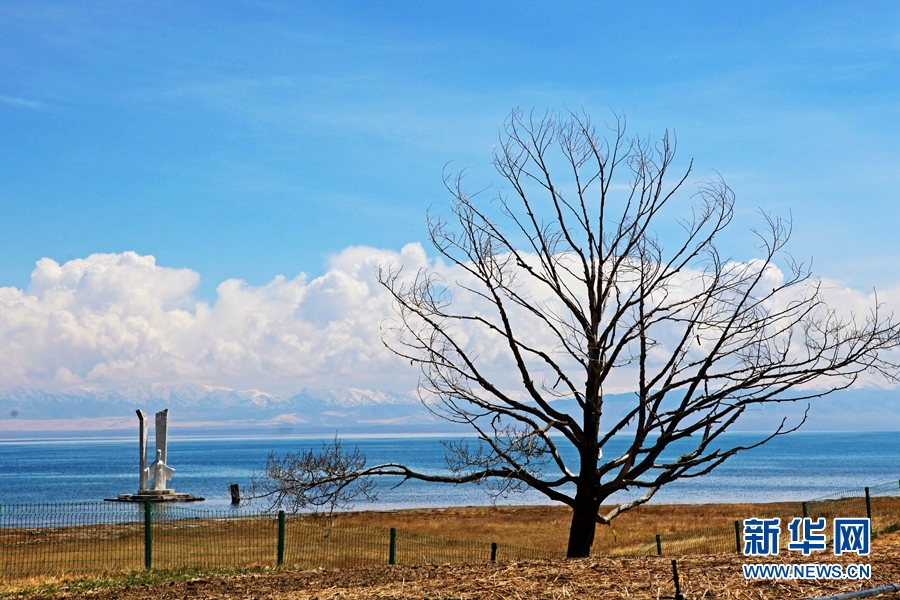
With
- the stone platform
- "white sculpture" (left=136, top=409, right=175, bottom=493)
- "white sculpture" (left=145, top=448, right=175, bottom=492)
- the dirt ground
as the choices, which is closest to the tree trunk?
the dirt ground

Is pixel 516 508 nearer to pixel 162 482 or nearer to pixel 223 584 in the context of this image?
pixel 162 482

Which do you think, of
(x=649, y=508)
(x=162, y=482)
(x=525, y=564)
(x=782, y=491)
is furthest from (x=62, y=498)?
(x=525, y=564)

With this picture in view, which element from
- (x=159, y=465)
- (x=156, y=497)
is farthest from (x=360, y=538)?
(x=159, y=465)

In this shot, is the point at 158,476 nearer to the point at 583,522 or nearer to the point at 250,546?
the point at 250,546

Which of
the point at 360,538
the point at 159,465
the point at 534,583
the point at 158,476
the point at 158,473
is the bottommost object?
the point at 360,538

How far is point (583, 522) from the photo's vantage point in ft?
45.3

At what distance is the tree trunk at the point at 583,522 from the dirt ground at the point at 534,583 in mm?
2695

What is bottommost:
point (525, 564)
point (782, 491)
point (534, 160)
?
point (782, 491)

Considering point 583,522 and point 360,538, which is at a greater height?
point 583,522

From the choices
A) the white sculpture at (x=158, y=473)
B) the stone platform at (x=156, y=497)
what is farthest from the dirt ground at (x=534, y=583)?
the white sculpture at (x=158, y=473)

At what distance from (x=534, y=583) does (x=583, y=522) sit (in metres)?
5.15

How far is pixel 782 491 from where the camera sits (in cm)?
7606

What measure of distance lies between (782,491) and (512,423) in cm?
6857

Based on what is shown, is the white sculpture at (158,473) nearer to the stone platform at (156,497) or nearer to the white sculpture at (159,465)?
the white sculpture at (159,465)
